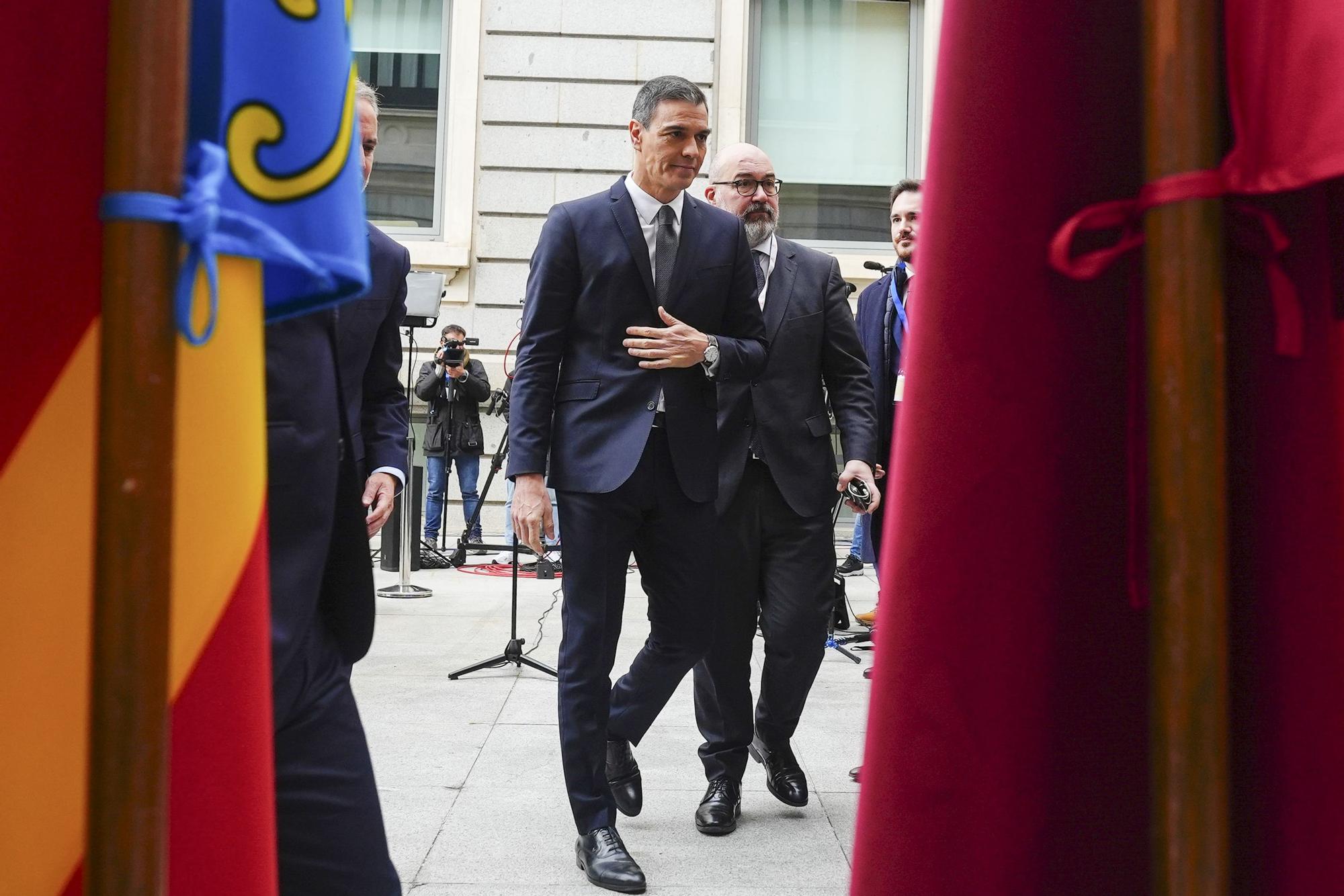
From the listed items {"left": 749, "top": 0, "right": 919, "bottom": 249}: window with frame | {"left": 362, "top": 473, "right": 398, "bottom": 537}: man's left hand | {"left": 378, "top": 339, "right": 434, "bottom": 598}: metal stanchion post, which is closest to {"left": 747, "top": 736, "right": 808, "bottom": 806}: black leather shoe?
{"left": 362, "top": 473, "right": 398, "bottom": 537}: man's left hand

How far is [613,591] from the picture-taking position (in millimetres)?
3184

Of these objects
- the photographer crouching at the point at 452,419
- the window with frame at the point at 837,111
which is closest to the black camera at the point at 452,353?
the photographer crouching at the point at 452,419

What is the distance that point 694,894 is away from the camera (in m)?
3.02

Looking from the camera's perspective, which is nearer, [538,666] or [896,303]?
[896,303]

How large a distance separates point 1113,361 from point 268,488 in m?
0.96

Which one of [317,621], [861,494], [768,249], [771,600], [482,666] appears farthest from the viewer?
[482,666]

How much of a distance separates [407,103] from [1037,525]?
11.7m

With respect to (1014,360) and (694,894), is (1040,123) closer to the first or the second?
(1014,360)

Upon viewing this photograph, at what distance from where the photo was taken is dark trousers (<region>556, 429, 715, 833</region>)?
10.2ft

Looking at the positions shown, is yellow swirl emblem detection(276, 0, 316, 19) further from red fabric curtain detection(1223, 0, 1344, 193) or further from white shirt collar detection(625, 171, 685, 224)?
white shirt collar detection(625, 171, 685, 224)

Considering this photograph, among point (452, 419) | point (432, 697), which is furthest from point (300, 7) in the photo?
point (452, 419)

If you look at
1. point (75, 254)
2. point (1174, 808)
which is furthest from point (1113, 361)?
point (75, 254)

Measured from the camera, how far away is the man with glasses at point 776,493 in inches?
147

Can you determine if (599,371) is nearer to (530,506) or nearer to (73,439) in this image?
(530,506)
